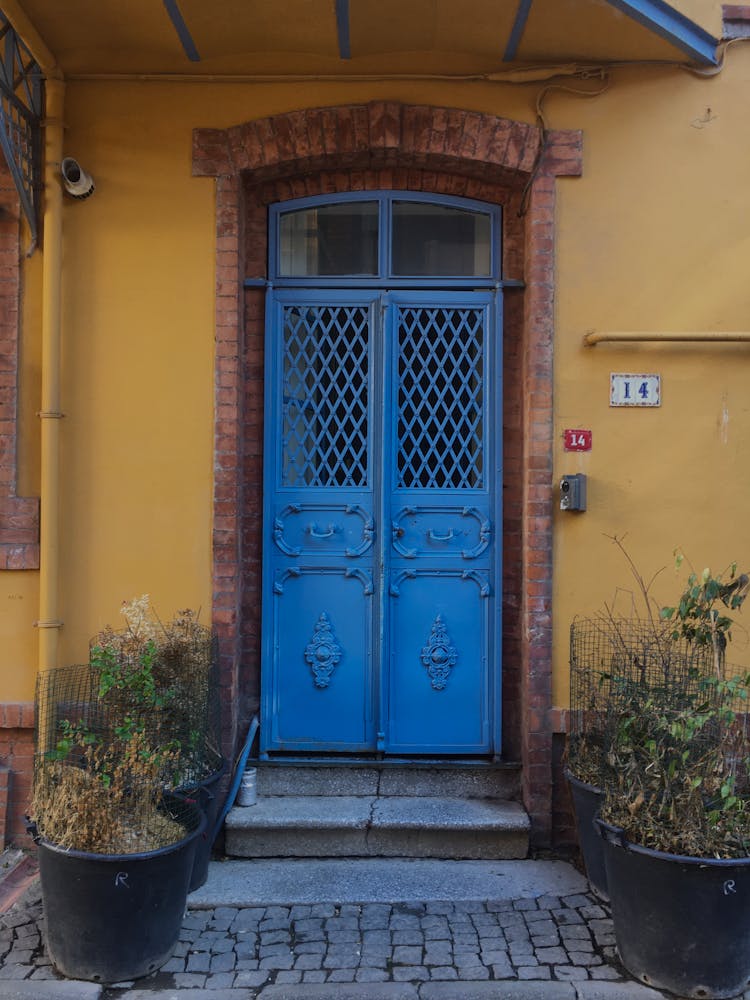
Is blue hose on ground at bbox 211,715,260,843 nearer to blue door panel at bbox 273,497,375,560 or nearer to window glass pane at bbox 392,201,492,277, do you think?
blue door panel at bbox 273,497,375,560

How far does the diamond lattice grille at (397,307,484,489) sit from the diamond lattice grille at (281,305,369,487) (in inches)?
9.1

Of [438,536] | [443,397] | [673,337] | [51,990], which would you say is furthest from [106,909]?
[673,337]

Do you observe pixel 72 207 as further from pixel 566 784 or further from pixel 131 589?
pixel 566 784

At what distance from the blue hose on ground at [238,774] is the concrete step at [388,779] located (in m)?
0.11

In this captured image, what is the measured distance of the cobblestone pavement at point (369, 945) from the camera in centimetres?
340

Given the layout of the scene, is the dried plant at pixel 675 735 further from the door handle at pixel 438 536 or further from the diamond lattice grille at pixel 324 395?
the diamond lattice grille at pixel 324 395

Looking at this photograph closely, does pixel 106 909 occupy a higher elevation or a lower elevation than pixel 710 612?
lower

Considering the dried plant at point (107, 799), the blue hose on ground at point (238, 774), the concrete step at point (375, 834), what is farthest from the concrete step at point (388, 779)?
the dried plant at point (107, 799)

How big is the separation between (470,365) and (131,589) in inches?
89.5

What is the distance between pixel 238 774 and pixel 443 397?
7.83 feet

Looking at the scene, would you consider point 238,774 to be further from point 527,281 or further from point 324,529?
point 527,281

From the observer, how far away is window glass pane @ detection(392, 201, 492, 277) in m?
4.89

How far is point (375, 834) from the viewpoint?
14.3ft

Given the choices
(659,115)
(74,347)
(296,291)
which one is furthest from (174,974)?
(659,115)
